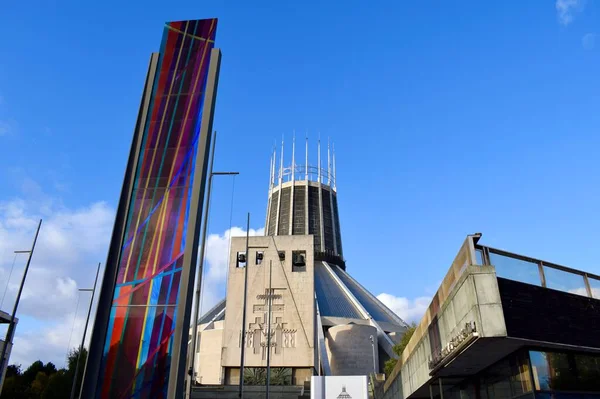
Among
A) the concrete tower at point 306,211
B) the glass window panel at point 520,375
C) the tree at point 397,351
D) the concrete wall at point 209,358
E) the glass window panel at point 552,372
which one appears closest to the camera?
the glass window panel at point 552,372

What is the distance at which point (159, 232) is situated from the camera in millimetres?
15484

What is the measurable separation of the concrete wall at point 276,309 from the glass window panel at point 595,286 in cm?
3060

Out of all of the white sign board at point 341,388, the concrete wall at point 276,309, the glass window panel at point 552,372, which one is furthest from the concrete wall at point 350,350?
the glass window panel at point 552,372

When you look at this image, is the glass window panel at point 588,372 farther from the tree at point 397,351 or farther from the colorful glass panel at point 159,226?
the tree at point 397,351

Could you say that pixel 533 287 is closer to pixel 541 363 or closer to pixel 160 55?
pixel 541 363

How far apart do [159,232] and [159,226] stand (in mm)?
204

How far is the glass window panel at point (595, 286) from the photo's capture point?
1344cm

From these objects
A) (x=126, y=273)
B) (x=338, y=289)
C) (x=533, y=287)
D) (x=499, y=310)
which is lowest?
(x=499, y=310)

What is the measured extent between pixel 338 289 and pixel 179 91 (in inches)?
2489

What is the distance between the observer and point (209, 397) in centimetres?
3606

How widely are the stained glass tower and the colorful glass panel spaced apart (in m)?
0.03

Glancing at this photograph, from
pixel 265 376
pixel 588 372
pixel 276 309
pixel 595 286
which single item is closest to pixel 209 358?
pixel 276 309

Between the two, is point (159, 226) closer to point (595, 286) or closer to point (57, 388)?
point (595, 286)

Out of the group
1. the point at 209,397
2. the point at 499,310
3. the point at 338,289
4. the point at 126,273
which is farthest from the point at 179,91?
the point at 338,289
